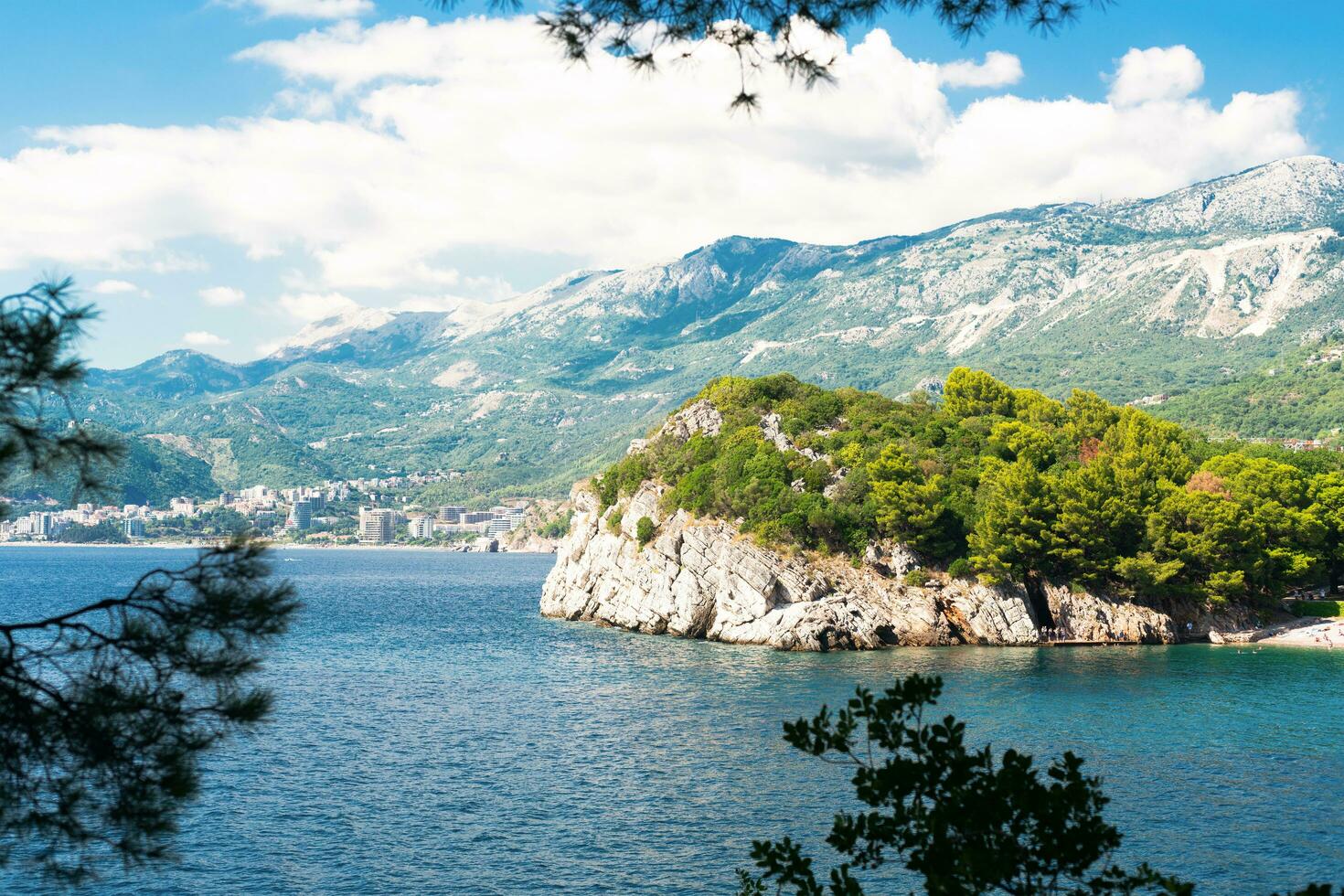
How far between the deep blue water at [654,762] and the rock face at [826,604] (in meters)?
3.14

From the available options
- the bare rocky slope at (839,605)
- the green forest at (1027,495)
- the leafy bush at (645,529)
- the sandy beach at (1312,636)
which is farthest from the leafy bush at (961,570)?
the leafy bush at (645,529)

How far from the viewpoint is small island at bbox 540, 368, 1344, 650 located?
205ft

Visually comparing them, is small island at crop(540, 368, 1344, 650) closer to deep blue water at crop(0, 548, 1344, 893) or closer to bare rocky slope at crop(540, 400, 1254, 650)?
bare rocky slope at crop(540, 400, 1254, 650)

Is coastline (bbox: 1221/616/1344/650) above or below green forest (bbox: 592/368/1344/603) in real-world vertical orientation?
below

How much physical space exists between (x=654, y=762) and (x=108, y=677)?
94.0ft

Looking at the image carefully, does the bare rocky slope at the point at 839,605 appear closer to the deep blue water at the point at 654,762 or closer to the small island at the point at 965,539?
the small island at the point at 965,539

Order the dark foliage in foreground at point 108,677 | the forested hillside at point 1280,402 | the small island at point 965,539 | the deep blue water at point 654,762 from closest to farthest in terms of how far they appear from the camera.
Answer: the dark foliage in foreground at point 108,677 < the deep blue water at point 654,762 < the small island at point 965,539 < the forested hillside at point 1280,402

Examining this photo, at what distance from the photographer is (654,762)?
35344 mm

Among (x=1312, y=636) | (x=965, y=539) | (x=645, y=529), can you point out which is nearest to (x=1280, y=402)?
(x=1312, y=636)

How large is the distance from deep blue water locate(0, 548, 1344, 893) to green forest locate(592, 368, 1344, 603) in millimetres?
7054

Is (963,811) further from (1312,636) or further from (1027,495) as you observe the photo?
(1312,636)

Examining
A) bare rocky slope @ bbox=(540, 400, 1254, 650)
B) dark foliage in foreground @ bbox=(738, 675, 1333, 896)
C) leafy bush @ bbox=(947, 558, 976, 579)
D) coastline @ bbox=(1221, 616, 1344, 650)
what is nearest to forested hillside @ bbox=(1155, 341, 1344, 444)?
coastline @ bbox=(1221, 616, 1344, 650)

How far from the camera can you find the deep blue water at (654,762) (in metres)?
25.5

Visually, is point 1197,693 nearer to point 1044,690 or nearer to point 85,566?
point 1044,690
